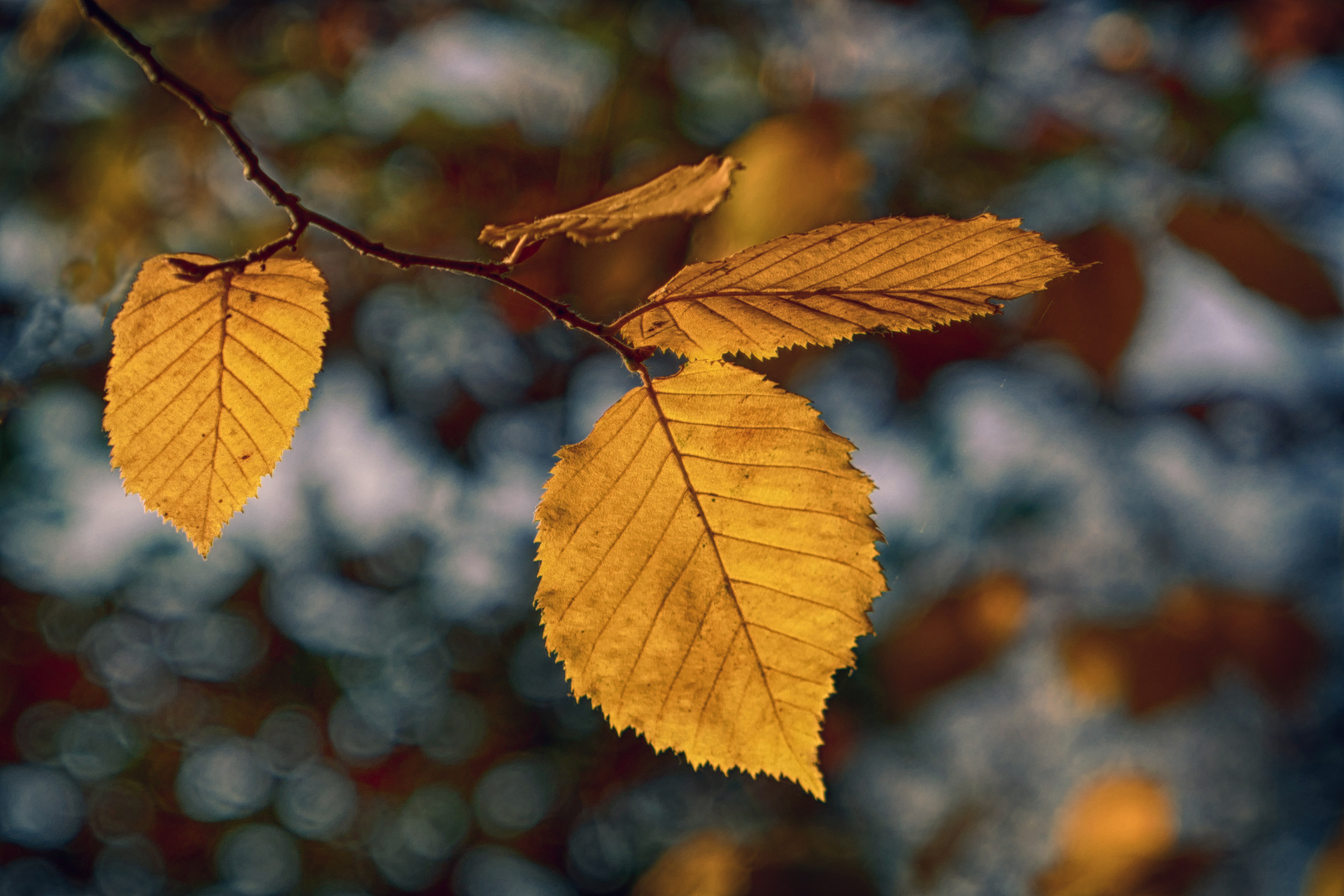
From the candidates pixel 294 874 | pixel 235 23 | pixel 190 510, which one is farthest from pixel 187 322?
pixel 294 874

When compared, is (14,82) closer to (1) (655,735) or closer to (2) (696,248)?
(2) (696,248)

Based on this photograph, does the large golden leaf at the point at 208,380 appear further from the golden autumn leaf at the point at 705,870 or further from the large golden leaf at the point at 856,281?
the golden autumn leaf at the point at 705,870

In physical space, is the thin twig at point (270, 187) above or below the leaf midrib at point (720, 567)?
above

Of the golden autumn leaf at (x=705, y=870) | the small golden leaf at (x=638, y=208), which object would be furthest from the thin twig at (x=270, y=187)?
the golden autumn leaf at (x=705, y=870)

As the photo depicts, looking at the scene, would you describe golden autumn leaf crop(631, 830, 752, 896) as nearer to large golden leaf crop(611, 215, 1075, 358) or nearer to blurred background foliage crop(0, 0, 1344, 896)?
blurred background foliage crop(0, 0, 1344, 896)

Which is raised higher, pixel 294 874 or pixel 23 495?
pixel 23 495

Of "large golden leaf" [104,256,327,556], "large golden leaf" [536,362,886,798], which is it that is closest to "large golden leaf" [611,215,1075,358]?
"large golden leaf" [536,362,886,798]

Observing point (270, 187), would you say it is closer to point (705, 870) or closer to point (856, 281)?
point (856, 281)
